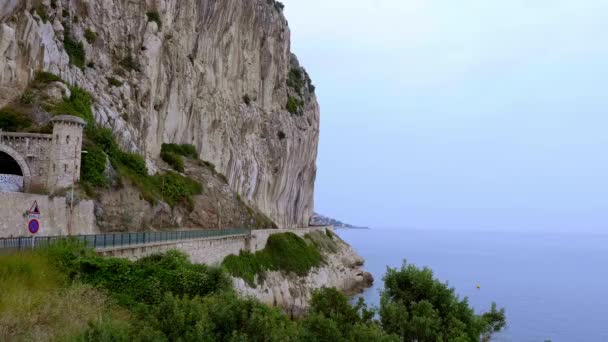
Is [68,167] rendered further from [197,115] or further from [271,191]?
[271,191]

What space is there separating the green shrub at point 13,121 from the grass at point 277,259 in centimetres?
1494

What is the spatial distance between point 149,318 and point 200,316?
1.48 meters

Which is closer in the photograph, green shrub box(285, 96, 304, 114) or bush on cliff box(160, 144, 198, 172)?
bush on cliff box(160, 144, 198, 172)

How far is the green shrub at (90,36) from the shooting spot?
42.8 metres

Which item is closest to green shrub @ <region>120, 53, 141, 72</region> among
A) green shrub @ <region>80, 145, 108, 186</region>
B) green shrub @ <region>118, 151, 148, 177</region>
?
green shrub @ <region>118, 151, 148, 177</region>

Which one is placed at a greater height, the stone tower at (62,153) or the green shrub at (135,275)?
the stone tower at (62,153)

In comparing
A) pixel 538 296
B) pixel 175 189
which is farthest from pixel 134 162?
pixel 538 296

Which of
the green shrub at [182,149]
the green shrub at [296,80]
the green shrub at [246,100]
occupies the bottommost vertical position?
the green shrub at [182,149]

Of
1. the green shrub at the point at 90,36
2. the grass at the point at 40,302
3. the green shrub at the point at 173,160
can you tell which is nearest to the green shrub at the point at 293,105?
the green shrub at the point at 173,160

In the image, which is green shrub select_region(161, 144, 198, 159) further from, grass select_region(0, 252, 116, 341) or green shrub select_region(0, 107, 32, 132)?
grass select_region(0, 252, 116, 341)

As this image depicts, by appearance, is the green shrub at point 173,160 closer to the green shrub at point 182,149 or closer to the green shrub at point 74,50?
the green shrub at point 182,149

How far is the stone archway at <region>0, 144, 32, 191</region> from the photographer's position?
95.2 feet

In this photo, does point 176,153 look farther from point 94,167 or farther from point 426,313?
point 426,313

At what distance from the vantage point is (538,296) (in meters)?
66.8
